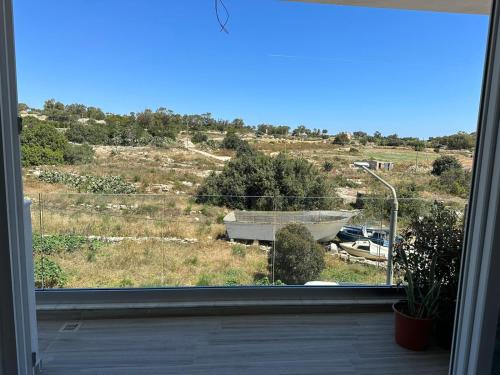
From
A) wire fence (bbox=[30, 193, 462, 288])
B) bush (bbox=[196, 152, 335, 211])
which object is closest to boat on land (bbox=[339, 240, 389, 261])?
wire fence (bbox=[30, 193, 462, 288])

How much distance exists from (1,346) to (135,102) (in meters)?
2.15

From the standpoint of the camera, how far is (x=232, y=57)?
2.98 m

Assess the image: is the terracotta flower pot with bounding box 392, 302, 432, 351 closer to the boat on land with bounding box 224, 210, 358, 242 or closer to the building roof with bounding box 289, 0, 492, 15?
the boat on land with bounding box 224, 210, 358, 242

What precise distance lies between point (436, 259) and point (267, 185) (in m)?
1.37

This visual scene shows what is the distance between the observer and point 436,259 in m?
2.12

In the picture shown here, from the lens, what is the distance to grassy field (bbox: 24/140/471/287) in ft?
9.10

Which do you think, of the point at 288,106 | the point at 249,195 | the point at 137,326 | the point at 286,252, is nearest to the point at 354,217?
the point at 286,252

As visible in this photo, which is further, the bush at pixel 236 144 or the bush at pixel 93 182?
the bush at pixel 236 144

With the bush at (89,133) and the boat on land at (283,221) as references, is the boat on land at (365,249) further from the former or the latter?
the bush at (89,133)

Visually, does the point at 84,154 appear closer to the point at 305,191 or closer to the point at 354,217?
the point at 305,191

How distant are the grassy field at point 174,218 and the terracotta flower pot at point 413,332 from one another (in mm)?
666

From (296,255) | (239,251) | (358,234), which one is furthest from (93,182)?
(358,234)

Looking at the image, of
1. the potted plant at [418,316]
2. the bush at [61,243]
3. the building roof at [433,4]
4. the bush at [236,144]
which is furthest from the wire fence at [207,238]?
the building roof at [433,4]

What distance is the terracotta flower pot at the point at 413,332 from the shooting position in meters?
2.05
